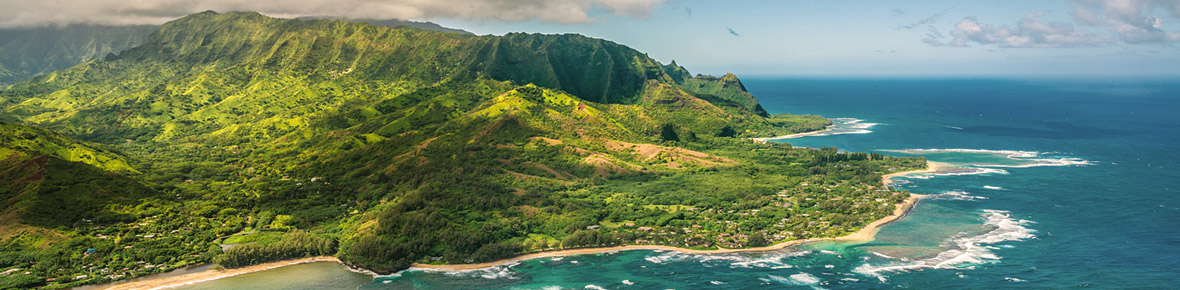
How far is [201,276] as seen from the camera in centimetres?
13425

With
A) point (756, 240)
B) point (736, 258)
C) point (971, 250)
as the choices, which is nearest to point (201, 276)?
point (736, 258)

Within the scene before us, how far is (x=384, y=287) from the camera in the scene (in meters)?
132

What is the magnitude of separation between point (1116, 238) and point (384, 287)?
17181cm

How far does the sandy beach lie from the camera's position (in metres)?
127

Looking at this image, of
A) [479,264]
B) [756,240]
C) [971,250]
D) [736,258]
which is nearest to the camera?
[479,264]

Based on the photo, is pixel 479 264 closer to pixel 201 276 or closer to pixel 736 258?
pixel 201 276

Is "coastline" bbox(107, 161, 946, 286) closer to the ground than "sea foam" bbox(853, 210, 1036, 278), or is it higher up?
higher up

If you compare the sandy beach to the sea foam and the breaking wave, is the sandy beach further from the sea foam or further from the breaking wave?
the sea foam

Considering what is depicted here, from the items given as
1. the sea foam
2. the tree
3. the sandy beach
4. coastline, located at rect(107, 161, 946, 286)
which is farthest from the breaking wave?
the sandy beach

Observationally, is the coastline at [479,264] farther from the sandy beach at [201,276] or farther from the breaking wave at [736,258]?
the breaking wave at [736,258]

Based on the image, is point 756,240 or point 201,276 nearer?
point 201,276

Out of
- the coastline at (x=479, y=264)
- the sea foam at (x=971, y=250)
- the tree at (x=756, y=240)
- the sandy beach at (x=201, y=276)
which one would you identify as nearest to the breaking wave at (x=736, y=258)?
the coastline at (x=479, y=264)

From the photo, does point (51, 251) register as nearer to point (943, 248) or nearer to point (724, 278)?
point (724, 278)

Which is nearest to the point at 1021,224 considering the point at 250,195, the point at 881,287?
the point at 881,287
